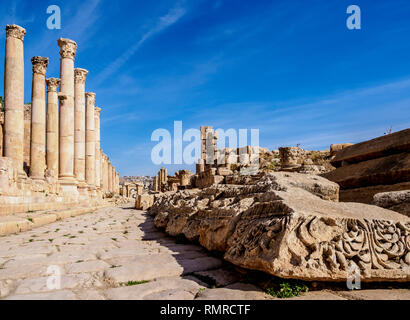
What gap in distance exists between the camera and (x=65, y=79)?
16.7 m

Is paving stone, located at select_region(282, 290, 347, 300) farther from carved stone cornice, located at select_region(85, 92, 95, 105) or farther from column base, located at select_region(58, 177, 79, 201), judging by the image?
carved stone cornice, located at select_region(85, 92, 95, 105)

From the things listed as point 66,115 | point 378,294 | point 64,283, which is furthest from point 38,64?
point 378,294

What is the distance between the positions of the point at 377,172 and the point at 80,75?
60.0 feet

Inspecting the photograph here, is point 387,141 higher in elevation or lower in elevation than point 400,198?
higher

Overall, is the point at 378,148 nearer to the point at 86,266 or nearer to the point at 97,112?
the point at 86,266

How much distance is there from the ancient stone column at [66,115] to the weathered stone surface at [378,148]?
552 inches

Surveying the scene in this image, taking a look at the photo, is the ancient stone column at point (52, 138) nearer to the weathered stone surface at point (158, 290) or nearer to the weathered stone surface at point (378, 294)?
the weathered stone surface at point (158, 290)

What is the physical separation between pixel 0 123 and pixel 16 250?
58.3ft

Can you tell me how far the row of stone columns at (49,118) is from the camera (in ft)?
41.8

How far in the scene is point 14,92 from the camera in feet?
41.8
